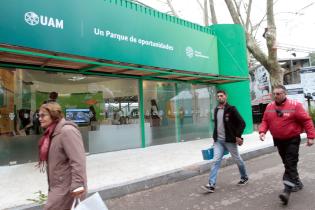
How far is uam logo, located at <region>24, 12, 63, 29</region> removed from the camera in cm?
673

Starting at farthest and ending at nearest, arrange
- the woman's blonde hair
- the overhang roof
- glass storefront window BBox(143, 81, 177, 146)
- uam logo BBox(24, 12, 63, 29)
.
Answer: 1. glass storefront window BBox(143, 81, 177, 146)
2. uam logo BBox(24, 12, 63, 29)
3. the overhang roof
4. the woman's blonde hair

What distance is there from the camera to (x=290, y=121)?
4879mm

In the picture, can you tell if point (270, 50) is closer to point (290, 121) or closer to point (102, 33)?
point (102, 33)

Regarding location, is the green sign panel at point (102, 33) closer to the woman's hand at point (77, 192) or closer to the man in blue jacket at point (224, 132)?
the man in blue jacket at point (224, 132)

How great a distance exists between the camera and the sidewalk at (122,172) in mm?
→ 5555

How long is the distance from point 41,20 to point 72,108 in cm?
270

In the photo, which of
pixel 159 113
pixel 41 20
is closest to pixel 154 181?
pixel 41 20

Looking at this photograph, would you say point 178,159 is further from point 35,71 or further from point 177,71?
point 35,71

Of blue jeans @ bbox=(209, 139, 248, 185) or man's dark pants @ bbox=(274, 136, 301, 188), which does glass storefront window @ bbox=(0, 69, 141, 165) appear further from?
man's dark pants @ bbox=(274, 136, 301, 188)

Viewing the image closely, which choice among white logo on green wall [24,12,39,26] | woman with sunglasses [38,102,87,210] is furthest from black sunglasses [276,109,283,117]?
white logo on green wall [24,12,39,26]

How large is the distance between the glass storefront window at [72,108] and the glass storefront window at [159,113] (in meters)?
0.47

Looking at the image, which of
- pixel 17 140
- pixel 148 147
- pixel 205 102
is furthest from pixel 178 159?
pixel 205 102

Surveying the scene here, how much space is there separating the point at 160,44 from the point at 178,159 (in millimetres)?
3615

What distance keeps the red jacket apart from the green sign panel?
468 centimetres
